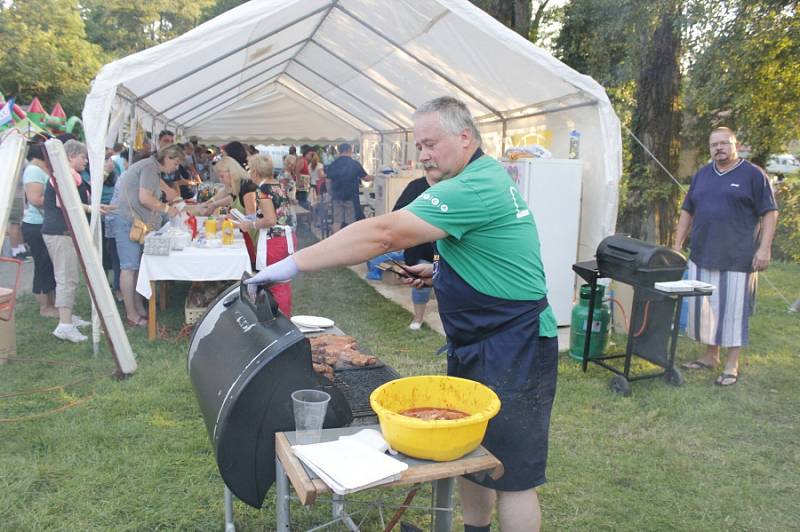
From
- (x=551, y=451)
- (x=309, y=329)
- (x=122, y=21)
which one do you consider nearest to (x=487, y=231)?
(x=309, y=329)

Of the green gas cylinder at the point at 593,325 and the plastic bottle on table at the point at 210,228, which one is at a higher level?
the plastic bottle on table at the point at 210,228

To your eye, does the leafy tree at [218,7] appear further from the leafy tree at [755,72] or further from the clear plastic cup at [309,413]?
the clear plastic cup at [309,413]

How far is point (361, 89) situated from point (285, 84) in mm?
4110

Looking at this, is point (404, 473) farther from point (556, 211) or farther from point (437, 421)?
point (556, 211)

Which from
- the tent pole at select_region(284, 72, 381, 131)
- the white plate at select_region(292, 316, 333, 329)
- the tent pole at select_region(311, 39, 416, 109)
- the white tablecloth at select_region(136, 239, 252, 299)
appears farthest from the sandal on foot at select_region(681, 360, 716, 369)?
the tent pole at select_region(284, 72, 381, 131)

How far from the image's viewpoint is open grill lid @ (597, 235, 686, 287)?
181 inches

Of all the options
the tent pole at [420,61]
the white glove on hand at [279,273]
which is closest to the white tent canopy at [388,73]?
the tent pole at [420,61]

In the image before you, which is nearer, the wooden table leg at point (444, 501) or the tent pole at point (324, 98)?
the wooden table leg at point (444, 501)

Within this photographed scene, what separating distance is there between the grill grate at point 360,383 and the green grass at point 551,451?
853 mm

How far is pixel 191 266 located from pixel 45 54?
2123 cm

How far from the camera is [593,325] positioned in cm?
527

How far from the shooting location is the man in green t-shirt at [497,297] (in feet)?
6.57

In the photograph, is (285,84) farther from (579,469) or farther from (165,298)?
(579,469)

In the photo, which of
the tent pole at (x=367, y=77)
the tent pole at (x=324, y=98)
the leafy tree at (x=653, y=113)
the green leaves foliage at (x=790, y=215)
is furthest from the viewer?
the tent pole at (x=324, y=98)
